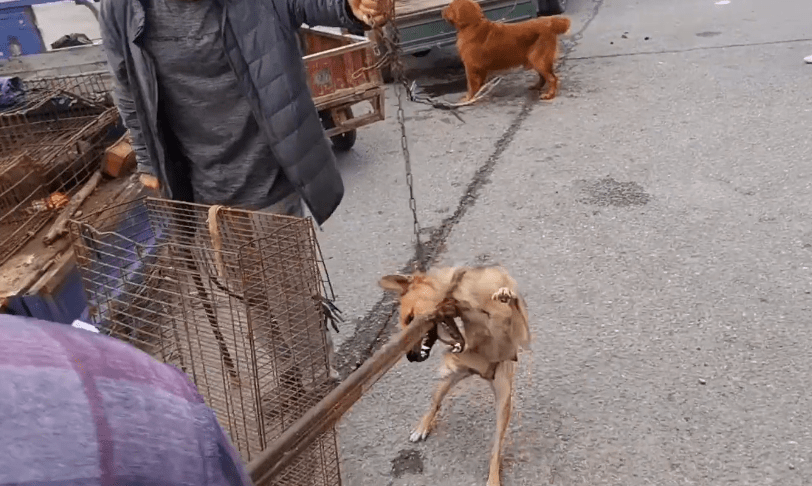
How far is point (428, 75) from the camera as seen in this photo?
8.80 meters

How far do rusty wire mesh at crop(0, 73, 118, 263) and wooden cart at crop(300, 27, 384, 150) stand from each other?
145 cm

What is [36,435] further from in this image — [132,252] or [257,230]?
[132,252]

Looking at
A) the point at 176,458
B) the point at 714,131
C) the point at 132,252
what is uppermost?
the point at 176,458

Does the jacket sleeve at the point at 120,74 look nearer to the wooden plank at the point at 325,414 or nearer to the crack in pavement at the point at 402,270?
the wooden plank at the point at 325,414

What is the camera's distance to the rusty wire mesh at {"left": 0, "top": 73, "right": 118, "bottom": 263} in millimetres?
3475

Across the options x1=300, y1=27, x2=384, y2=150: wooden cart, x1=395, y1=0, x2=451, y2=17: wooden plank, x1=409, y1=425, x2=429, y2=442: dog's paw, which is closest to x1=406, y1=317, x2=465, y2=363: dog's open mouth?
x1=409, y1=425, x2=429, y2=442: dog's paw

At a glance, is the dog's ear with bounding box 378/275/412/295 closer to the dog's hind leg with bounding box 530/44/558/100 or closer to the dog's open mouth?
the dog's open mouth

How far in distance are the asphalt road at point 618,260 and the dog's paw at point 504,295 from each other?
83 cm

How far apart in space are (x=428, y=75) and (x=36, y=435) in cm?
846

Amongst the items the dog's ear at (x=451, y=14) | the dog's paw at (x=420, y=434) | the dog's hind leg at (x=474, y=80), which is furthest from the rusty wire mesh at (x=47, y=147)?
the dog's hind leg at (x=474, y=80)

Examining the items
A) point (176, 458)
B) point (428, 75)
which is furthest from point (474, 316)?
point (428, 75)

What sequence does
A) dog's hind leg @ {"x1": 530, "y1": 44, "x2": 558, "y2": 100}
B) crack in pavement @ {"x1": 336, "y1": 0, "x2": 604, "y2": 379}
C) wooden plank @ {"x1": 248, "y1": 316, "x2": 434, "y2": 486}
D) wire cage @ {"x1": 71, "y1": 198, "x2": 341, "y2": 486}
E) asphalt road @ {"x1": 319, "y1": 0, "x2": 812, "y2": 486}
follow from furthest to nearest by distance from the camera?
dog's hind leg @ {"x1": 530, "y1": 44, "x2": 558, "y2": 100}, crack in pavement @ {"x1": 336, "y1": 0, "x2": 604, "y2": 379}, asphalt road @ {"x1": 319, "y1": 0, "x2": 812, "y2": 486}, wire cage @ {"x1": 71, "y1": 198, "x2": 341, "y2": 486}, wooden plank @ {"x1": 248, "y1": 316, "x2": 434, "y2": 486}

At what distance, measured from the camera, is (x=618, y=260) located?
A: 14.3 feet

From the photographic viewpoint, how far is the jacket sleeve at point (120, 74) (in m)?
2.67
